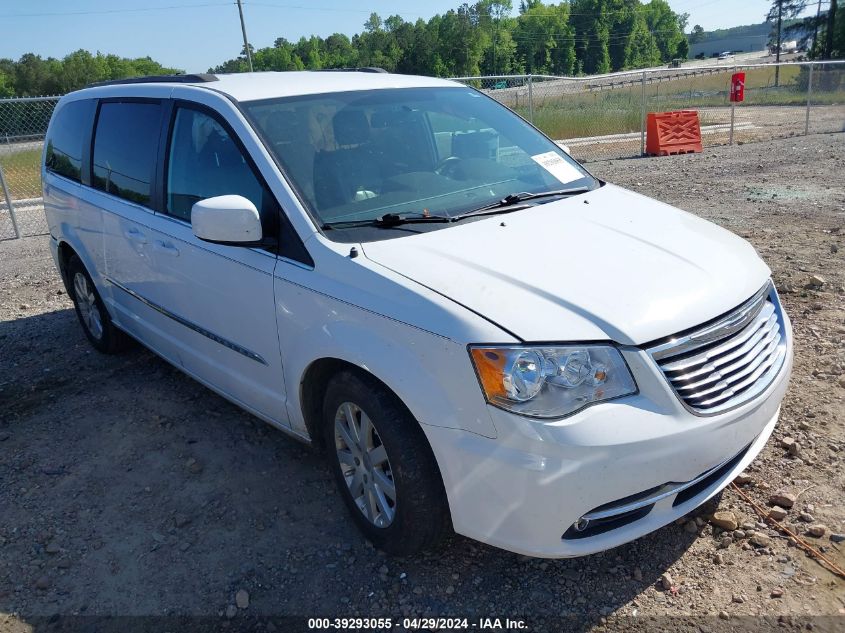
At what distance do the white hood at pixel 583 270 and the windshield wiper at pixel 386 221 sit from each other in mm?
128

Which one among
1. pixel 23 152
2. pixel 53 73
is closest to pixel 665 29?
pixel 53 73

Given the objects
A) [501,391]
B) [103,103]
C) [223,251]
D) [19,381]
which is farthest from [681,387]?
[19,381]

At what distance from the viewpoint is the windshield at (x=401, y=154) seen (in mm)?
3199

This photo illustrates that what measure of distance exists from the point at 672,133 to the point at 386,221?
547 inches

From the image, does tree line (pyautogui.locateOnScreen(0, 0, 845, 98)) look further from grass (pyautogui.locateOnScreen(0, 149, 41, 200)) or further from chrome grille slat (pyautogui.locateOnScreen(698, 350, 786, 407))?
chrome grille slat (pyautogui.locateOnScreen(698, 350, 786, 407))

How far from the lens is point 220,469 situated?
3.76 metres

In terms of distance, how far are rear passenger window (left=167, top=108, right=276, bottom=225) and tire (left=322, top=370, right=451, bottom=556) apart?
35.3 inches

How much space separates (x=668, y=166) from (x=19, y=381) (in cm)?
1178

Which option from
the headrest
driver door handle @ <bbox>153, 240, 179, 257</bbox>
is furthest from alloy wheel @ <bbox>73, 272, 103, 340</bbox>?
the headrest

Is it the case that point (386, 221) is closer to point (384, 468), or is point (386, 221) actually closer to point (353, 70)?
point (384, 468)

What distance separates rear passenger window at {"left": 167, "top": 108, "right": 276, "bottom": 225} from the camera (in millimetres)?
3236

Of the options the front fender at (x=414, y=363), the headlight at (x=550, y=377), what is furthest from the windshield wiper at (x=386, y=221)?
the headlight at (x=550, y=377)

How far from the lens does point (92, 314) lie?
544cm

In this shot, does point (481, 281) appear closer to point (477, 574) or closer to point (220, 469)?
point (477, 574)
